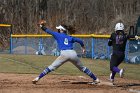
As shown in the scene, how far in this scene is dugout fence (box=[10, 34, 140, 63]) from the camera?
21.4 meters

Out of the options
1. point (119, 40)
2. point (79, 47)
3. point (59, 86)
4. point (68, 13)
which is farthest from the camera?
point (68, 13)

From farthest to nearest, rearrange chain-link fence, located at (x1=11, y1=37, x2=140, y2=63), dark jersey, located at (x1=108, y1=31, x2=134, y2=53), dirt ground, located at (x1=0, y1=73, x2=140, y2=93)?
chain-link fence, located at (x1=11, y1=37, x2=140, y2=63)
dark jersey, located at (x1=108, y1=31, x2=134, y2=53)
dirt ground, located at (x1=0, y1=73, x2=140, y2=93)

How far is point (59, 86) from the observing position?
11.4 metres

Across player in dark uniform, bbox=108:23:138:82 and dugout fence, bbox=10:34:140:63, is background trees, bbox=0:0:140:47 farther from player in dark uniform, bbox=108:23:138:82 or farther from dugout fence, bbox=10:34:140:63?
player in dark uniform, bbox=108:23:138:82

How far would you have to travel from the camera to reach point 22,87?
36.0ft

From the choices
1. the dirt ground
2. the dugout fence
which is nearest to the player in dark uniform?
the dirt ground

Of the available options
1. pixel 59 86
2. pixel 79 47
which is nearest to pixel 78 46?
pixel 79 47

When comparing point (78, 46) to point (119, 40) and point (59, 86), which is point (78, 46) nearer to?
point (119, 40)

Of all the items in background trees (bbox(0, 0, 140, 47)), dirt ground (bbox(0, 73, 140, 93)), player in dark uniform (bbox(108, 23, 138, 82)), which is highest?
background trees (bbox(0, 0, 140, 47))

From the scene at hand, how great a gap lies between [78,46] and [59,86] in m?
14.2

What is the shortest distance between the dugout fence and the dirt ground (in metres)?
8.34

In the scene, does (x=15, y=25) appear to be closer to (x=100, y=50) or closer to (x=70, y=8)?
(x=70, y=8)

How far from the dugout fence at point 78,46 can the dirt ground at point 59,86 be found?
27.4 feet

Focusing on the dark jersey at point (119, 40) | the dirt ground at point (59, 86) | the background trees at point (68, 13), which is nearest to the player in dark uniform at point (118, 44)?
the dark jersey at point (119, 40)
